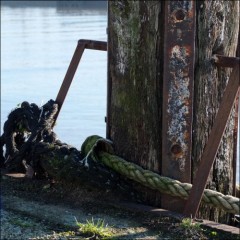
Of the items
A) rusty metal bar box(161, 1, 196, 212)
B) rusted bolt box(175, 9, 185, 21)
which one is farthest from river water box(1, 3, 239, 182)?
rusted bolt box(175, 9, 185, 21)

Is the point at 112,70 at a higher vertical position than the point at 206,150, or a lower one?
higher

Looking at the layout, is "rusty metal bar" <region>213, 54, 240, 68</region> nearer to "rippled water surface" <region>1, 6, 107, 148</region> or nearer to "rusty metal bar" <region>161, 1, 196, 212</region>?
"rusty metal bar" <region>161, 1, 196, 212</region>

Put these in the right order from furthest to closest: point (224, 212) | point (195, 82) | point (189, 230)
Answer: point (224, 212) < point (195, 82) < point (189, 230)

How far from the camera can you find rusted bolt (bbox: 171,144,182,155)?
4172mm

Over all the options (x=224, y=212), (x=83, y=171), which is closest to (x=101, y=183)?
(x=83, y=171)

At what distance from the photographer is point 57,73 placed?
575 inches

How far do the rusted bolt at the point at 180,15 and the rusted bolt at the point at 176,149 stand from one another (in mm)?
661

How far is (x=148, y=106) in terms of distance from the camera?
166 inches

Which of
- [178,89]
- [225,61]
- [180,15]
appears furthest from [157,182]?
[180,15]

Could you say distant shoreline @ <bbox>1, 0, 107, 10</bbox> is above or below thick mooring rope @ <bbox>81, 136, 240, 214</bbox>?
above

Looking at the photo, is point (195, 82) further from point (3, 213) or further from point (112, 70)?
point (3, 213)

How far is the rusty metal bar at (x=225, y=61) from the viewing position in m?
4.04

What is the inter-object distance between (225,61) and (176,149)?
53 centimetres

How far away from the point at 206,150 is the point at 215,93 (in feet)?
1.23
